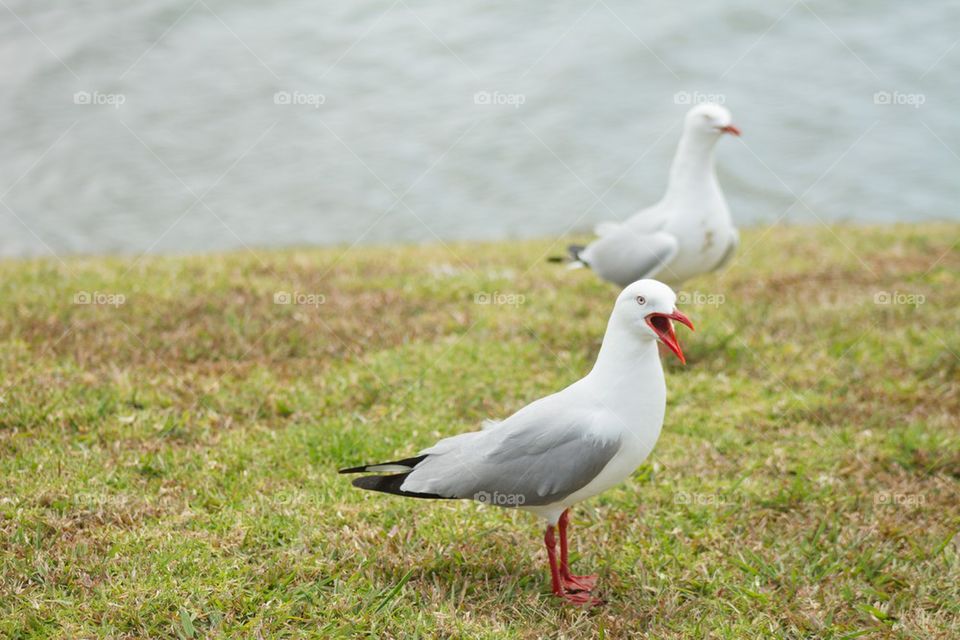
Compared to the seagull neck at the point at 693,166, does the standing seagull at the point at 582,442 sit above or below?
below

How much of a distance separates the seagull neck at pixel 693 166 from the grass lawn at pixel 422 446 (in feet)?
3.04

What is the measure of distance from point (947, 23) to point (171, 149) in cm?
1299

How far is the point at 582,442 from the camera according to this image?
3414 mm

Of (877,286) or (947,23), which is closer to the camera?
(877,286)

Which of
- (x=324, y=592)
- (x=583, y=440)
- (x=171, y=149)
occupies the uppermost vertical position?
(x=171, y=149)

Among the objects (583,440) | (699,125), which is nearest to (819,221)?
(699,125)

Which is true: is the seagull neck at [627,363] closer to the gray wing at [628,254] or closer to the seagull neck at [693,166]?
the gray wing at [628,254]

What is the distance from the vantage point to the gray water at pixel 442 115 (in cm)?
1280

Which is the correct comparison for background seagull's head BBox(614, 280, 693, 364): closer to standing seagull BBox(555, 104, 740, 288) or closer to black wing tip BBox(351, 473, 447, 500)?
black wing tip BBox(351, 473, 447, 500)

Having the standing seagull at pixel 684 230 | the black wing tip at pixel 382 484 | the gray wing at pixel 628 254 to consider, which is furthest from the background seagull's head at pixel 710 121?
the black wing tip at pixel 382 484

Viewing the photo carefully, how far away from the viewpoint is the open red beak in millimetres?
3426

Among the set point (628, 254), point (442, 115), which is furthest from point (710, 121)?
point (442, 115)

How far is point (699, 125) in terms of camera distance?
625 centimetres

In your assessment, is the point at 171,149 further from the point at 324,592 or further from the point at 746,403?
the point at 324,592
